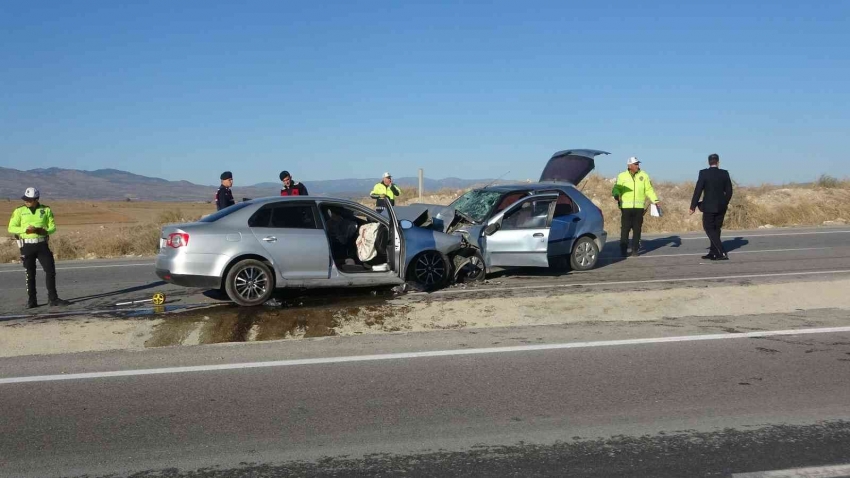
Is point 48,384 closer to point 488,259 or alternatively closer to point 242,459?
point 242,459

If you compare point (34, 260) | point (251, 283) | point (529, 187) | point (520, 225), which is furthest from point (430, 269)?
point (34, 260)

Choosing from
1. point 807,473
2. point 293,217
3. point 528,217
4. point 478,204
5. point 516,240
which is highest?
point 478,204

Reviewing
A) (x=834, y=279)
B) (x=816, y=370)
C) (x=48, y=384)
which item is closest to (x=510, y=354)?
(x=816, y=370)

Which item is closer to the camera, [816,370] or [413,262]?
[816,370]

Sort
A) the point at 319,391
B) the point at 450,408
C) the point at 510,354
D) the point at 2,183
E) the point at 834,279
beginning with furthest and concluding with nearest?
the point at 2,183
the point at 834,279
the point at 510,354
the point at 319,391
the point at 450,408

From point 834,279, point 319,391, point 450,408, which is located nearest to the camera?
point 450,408

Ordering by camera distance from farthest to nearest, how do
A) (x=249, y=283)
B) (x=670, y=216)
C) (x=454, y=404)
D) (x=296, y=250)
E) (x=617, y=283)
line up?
1. (x=670, y=216)
2. (x=617, y=283)
3. (x=296, y=250)
4. (x=249, y=283)
5. (x=454, y=404)

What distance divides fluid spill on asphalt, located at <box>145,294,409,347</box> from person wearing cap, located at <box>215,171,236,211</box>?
14.1ft

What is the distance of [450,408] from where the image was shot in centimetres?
611

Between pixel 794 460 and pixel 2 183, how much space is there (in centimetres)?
18849

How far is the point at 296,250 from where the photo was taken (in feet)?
35.0

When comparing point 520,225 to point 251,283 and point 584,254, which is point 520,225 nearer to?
point 584,254

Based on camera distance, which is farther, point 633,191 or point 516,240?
point 633,191

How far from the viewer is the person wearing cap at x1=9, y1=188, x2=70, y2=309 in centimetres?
1117
